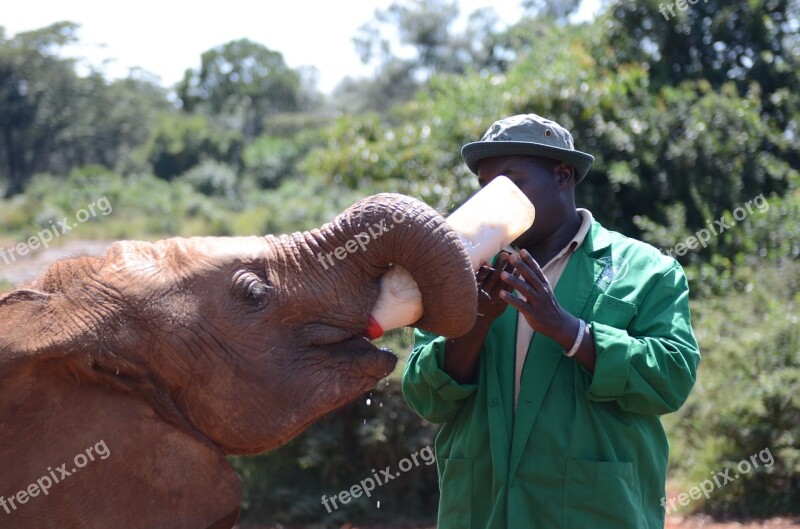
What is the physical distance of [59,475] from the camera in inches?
101

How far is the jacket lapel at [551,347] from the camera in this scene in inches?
128

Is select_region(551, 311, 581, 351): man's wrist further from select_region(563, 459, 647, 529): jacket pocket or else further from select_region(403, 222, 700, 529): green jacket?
select_region(563, 459, 647, 529): jacket pocket

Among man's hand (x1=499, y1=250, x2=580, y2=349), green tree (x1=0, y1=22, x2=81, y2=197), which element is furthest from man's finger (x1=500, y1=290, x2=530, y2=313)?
green tree (x1=0, y1=22, x2=81, y2=197)

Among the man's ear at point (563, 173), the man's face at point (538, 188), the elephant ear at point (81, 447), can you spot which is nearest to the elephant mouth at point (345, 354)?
the elephant ear at point (81, 447)

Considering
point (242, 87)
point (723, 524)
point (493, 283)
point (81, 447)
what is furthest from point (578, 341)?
point (242, 87)

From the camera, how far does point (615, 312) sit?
10.8 feet

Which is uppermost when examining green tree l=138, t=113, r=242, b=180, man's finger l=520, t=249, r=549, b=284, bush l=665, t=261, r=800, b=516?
man's finger l=520, t=249, r=549, b=284

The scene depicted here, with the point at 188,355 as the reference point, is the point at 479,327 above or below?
below

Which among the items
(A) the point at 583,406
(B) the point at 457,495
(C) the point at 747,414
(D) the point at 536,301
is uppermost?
→ (D) the point at 536,301

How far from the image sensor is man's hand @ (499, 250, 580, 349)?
302 centimetres

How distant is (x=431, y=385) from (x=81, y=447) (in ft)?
4.18

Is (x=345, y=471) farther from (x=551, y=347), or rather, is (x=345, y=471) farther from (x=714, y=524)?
(x=551, y=347)

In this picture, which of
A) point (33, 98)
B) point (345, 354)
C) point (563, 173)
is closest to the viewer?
point (345, 354)

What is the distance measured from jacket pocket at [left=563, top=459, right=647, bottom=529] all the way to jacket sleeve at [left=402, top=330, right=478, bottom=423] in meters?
0.48
